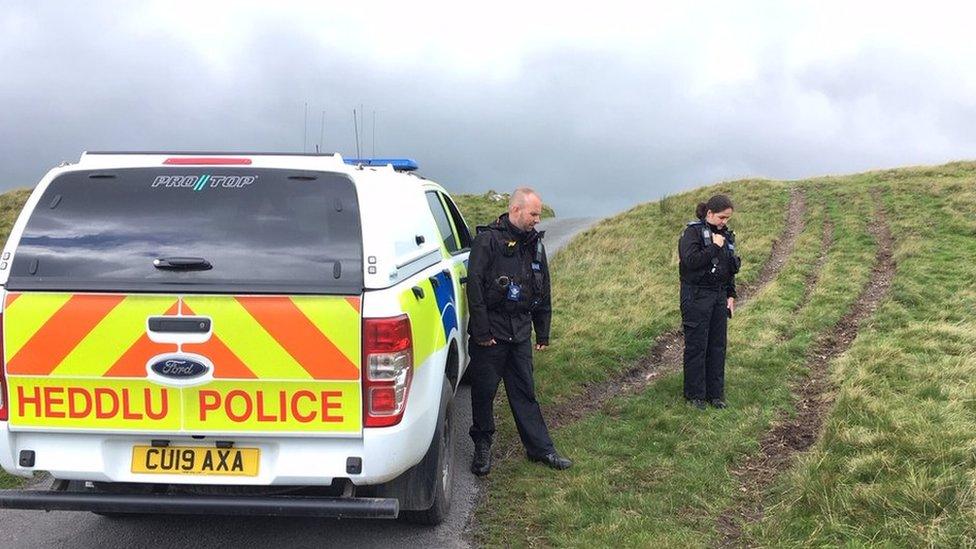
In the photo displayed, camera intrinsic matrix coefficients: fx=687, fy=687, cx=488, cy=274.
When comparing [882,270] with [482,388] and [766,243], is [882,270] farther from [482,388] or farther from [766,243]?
[482,388]

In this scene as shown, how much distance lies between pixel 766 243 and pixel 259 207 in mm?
14759

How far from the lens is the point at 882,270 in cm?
1271

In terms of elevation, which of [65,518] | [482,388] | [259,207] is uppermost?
[259,207]

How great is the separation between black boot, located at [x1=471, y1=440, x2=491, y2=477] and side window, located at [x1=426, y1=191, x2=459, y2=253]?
59.1 inches

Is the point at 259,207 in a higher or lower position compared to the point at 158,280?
higher

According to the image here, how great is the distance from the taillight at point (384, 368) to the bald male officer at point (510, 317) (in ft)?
5.22

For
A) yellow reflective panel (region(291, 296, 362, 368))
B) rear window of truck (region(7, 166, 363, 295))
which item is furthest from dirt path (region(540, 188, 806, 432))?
rear window of truck (region(7, 166, 363, 295))

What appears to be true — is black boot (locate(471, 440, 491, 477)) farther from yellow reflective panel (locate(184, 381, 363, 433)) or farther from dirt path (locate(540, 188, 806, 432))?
yellow reflective panel (locate(184, 381, 363, 433))

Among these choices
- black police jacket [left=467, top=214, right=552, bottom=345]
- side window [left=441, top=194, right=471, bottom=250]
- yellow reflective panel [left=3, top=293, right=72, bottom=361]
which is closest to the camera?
yellow reflective panel [left=3, top=293, right=72, bottom=361]

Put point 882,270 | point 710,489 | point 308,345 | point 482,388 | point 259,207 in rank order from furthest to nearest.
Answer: point 882,270 → point 482,388 → point 710,489 → point 259,207 → point 308,345

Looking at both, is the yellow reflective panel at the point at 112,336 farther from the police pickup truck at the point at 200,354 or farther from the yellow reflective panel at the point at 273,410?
the yellow reflective panel at the point at 273,410

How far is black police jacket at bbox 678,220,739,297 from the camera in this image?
19.7ft

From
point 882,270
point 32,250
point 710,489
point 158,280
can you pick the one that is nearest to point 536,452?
point 710,489

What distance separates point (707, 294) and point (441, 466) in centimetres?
325
